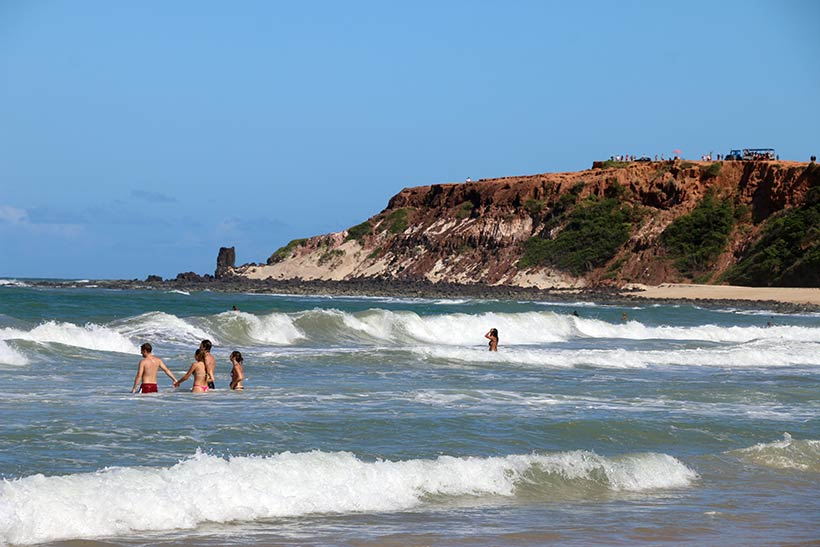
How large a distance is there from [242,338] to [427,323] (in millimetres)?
8443

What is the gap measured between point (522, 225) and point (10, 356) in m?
70.9

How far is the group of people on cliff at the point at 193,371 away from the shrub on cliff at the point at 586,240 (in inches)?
2646

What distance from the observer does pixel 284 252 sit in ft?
344

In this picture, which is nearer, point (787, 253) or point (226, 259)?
point (787, 253)

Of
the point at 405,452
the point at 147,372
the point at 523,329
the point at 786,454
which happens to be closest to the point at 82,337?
the point at 147,372

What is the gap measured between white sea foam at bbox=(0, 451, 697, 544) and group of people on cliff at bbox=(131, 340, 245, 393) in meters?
5.33

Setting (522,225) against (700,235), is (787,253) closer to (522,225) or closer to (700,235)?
(700,235)

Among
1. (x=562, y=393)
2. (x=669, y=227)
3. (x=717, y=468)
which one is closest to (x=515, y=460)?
(x=717, y=468)

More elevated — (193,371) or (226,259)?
(226,259)

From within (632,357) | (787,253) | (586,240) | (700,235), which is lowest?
(632,357)

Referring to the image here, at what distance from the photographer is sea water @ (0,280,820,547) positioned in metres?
9.33

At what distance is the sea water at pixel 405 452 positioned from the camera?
9.33 meters

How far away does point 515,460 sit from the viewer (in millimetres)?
11773

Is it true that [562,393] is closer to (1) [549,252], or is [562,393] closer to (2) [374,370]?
(2) [374,370]
